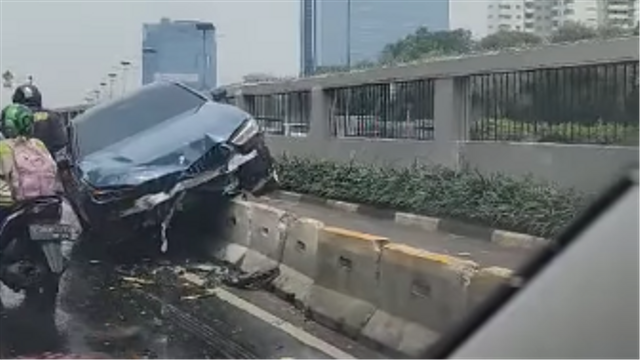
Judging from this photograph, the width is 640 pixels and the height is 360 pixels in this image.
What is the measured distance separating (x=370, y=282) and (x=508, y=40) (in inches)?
352

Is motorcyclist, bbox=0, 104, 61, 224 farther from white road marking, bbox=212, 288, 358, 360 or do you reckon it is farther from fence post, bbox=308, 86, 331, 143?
fence post, bbox=308, 86, 331, 143

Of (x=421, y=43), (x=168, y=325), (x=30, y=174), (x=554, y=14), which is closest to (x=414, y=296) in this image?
(x=168, y=325)

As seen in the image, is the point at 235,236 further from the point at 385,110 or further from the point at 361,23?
the point at 361,23

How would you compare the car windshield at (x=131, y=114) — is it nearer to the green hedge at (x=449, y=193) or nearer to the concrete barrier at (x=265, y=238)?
the concrete barrier at (x=265, y=238)

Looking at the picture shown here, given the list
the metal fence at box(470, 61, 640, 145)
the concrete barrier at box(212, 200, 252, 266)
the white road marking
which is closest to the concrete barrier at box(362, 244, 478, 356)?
the white road marking

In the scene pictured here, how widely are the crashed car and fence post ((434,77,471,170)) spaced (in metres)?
2.95

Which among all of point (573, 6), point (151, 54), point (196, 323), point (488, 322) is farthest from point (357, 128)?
point (488, 322)

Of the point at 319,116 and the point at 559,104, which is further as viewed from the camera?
the point at 319,116

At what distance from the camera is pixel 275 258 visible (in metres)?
9.88

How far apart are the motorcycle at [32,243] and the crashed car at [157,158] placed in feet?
8.54

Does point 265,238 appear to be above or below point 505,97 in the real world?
below

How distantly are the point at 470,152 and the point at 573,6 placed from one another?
357cm

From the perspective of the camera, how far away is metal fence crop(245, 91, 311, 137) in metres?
21.3

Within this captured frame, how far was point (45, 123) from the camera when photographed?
11406 mm
